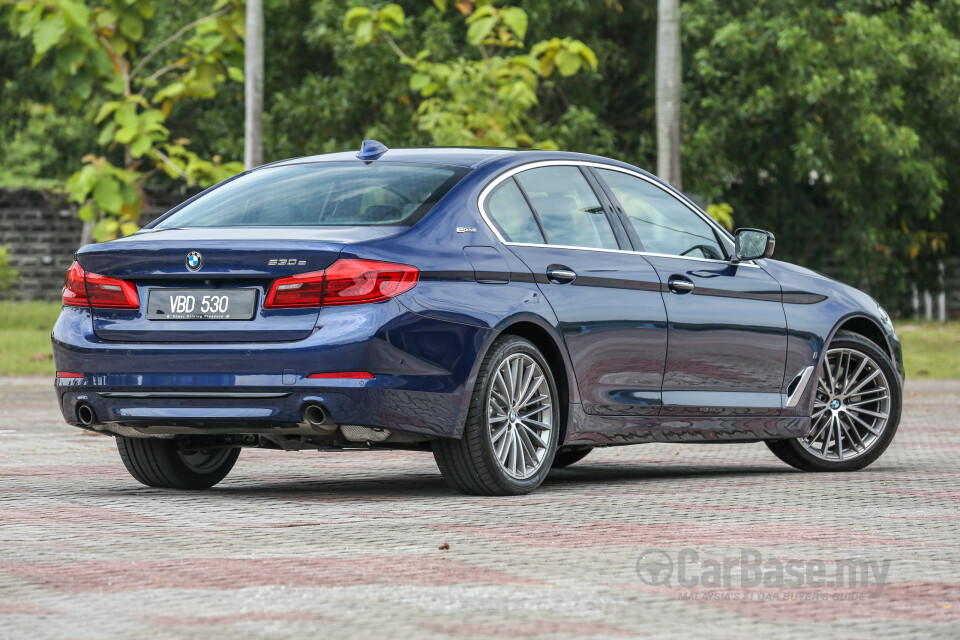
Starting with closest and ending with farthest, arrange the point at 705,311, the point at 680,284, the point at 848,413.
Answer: the point at 680,284 < the point at 705,311 < the point at 848,413

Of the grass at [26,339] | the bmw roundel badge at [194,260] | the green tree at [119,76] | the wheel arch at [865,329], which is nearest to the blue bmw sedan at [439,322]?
the bmw roundel badge at [194,260]

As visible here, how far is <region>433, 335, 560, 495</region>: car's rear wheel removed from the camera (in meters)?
7.87

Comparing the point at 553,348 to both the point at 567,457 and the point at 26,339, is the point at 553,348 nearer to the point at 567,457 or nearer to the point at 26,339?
the point at 567,457

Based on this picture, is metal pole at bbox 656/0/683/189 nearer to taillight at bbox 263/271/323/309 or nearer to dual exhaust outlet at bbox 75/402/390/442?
dual exhaust outlet at bbox 75/402/390/442

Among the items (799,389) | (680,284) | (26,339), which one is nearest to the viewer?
(680,284)

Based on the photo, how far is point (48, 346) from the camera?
73.6 ft

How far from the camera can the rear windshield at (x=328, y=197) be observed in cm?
803

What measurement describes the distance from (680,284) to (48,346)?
587 inches

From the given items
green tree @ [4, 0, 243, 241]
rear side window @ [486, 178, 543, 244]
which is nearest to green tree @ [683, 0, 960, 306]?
green tree @ [4, 0, 243, 241]

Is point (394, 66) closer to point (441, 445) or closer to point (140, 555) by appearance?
point (441, 445)

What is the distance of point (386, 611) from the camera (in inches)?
200

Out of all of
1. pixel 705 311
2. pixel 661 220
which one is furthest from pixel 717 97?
pixel 705 311

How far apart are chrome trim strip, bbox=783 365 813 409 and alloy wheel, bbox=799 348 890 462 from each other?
0.78ft

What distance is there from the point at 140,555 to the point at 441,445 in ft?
6.60
